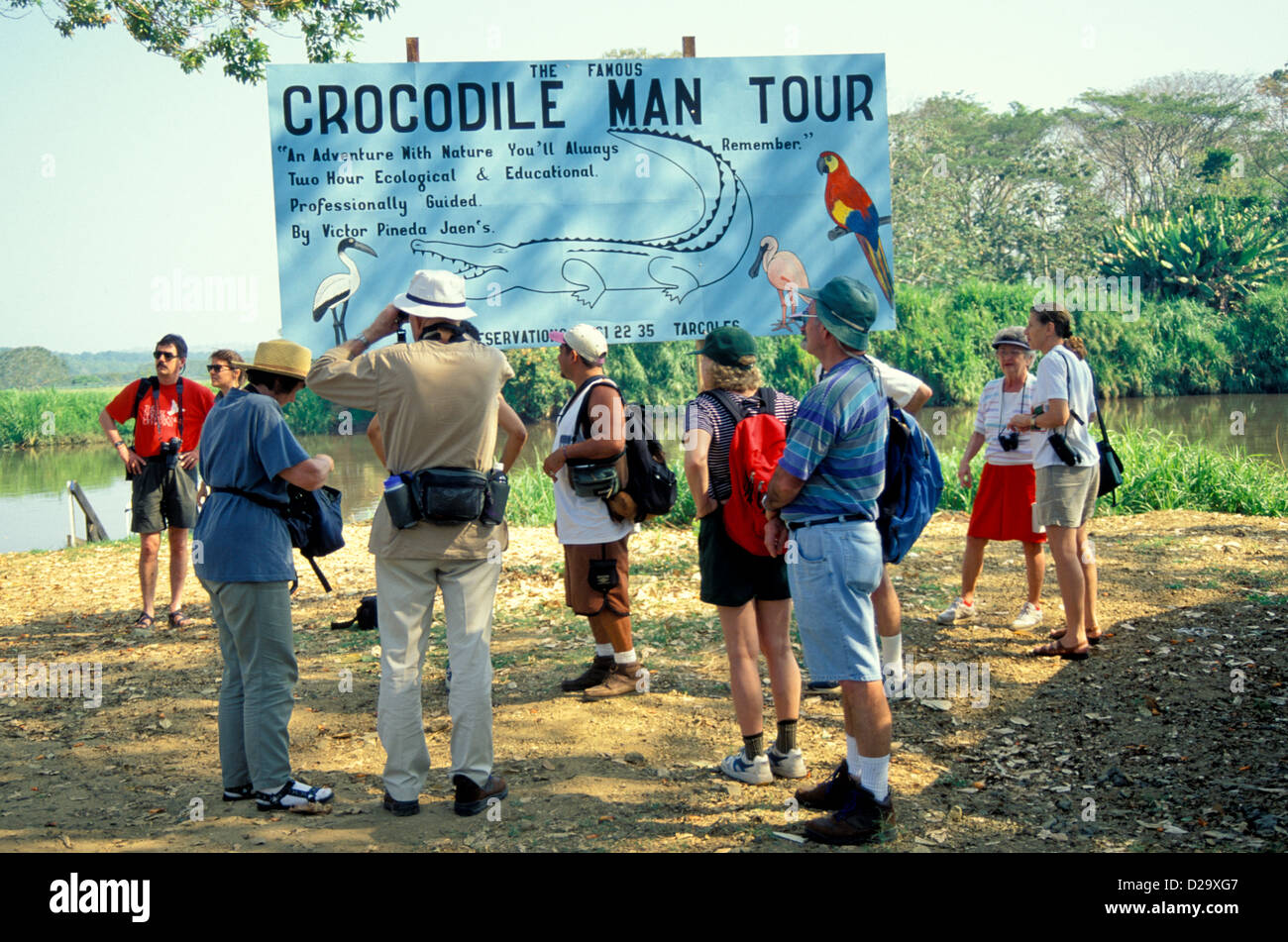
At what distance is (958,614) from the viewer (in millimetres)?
6777

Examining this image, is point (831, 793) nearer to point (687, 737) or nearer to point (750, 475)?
point (687, 737)

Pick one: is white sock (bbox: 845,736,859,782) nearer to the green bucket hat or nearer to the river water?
the green bucket hat

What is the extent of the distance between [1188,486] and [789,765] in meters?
7.96

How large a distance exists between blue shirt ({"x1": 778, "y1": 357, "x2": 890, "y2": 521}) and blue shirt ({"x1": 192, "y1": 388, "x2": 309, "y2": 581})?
1838mm

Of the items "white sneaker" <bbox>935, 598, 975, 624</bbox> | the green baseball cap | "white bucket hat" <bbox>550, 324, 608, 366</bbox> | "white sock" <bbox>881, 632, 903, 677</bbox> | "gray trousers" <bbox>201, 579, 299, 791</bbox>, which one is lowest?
"white sneaker" <bbox>935, 598, 975, 624</bbox>

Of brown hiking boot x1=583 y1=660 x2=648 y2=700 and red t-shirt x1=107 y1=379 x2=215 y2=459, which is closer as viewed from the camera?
brown hiking boot x1=583 y1=660 x2=648 y2=700

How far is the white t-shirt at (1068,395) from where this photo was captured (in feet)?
18.7

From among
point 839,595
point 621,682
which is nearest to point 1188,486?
point 621,682

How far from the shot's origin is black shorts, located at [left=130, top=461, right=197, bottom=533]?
23.5 feet

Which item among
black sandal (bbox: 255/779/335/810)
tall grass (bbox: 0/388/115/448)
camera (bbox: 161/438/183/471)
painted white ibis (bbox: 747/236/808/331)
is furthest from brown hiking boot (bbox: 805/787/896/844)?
tall grass (bbox: 0/388/115/448)

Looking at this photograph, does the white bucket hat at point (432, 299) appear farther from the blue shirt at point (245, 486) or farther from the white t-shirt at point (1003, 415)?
the white t-shirt at point (1003, 415)

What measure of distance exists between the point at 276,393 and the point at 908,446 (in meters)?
2.41

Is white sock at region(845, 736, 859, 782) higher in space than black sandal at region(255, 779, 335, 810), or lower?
higher

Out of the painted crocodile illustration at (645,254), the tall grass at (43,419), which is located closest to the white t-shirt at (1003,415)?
the painted crocodile illustration at (645,254)
